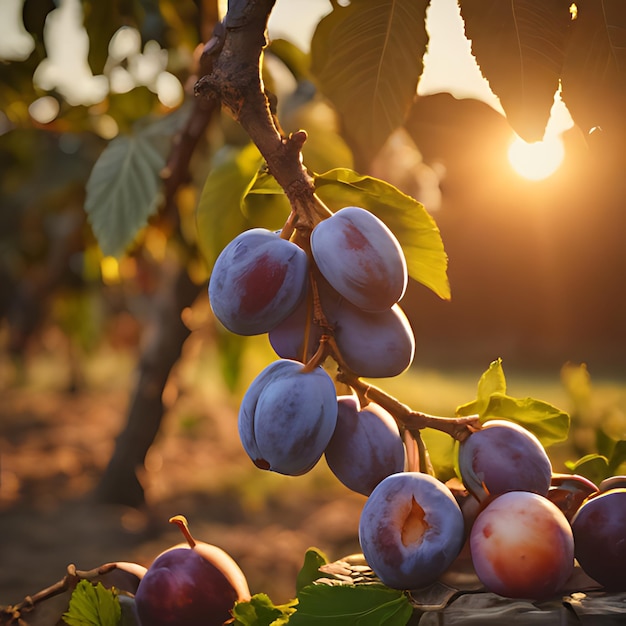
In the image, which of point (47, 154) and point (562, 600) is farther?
point (47, 154)

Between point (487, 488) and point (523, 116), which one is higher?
point (523, 116)

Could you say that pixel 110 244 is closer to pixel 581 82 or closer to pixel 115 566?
pixel 115 566

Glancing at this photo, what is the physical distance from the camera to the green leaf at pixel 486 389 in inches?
21.5

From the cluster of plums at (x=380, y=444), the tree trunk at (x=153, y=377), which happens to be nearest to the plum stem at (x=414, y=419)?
the cluster of plums at (x=380, y=444)

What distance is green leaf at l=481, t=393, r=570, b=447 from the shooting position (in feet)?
1.80

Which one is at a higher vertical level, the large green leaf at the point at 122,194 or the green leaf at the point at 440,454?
the large green leaf at the point at 122,194

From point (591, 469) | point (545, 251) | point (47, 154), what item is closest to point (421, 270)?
point (591, 469)

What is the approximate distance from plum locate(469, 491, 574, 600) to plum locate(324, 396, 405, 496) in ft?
0.27

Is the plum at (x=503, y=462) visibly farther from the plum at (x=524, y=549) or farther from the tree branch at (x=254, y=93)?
the tree branch at (x=254, y=93)

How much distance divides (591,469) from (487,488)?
172 millimetres

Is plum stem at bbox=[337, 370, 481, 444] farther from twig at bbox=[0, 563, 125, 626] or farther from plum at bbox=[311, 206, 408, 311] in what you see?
twig at bbox=[0, 563, 125, 626]

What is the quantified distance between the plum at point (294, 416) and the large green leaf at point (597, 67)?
0.29m

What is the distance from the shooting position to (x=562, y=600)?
17.9 inches

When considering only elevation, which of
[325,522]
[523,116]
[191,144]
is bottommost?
[325,522]
